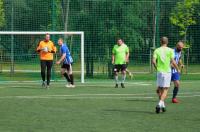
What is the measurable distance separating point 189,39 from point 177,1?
2999 mm

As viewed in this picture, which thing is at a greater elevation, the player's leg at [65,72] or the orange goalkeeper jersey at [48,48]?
the orange goalkeeper jersey at [48,48]

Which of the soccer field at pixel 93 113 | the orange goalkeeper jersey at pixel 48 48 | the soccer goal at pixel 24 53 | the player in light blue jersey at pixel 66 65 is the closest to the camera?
the soccer field at pixel 93 113

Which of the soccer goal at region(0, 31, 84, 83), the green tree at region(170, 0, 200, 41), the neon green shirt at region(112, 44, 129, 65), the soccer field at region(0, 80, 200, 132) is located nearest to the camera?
the soccer field at region(0, 80, 200, 132)

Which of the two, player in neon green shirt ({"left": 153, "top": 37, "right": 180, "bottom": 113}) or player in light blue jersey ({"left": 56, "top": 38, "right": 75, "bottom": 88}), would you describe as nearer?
player in neon green shirt ({"left": 153, "top": 37, "right": 180, "bottom": 113})

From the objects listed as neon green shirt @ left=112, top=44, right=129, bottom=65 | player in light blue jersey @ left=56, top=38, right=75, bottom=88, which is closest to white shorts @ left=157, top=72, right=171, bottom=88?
player in light blue jersey @ left=56, top=38, right=75, bottom=88

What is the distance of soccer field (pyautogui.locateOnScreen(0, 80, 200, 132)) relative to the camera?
11.9 m

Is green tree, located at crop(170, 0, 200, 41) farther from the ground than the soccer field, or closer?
farther from the ground

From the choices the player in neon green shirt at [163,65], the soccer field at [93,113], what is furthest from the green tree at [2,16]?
the player in neon green shirt at [163,65]

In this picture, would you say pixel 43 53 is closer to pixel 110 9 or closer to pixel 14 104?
pixel 14 104

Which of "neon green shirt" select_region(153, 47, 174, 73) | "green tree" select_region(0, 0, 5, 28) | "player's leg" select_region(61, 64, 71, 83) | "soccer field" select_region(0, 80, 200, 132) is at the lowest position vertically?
"soccer field" select_region(0, 80, 200, 132)

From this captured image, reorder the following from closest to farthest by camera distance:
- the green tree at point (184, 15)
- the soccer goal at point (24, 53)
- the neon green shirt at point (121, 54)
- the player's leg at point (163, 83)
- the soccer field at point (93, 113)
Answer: the soccer field at point (93, 113) → the player's leg at point (163, 83) → the neon green shirt at point (121, 54) → the soccer goal at point (24, 53) → the green tree at point (184, 15)

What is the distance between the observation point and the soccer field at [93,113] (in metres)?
11.9

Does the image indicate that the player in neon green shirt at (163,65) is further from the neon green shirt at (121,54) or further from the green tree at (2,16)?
the green tree at (2,16)

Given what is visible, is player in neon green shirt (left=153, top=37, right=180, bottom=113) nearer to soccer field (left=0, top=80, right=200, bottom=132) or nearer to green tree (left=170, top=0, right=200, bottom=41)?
soccer field (left=0, top=80, right=200, bottom=132)
